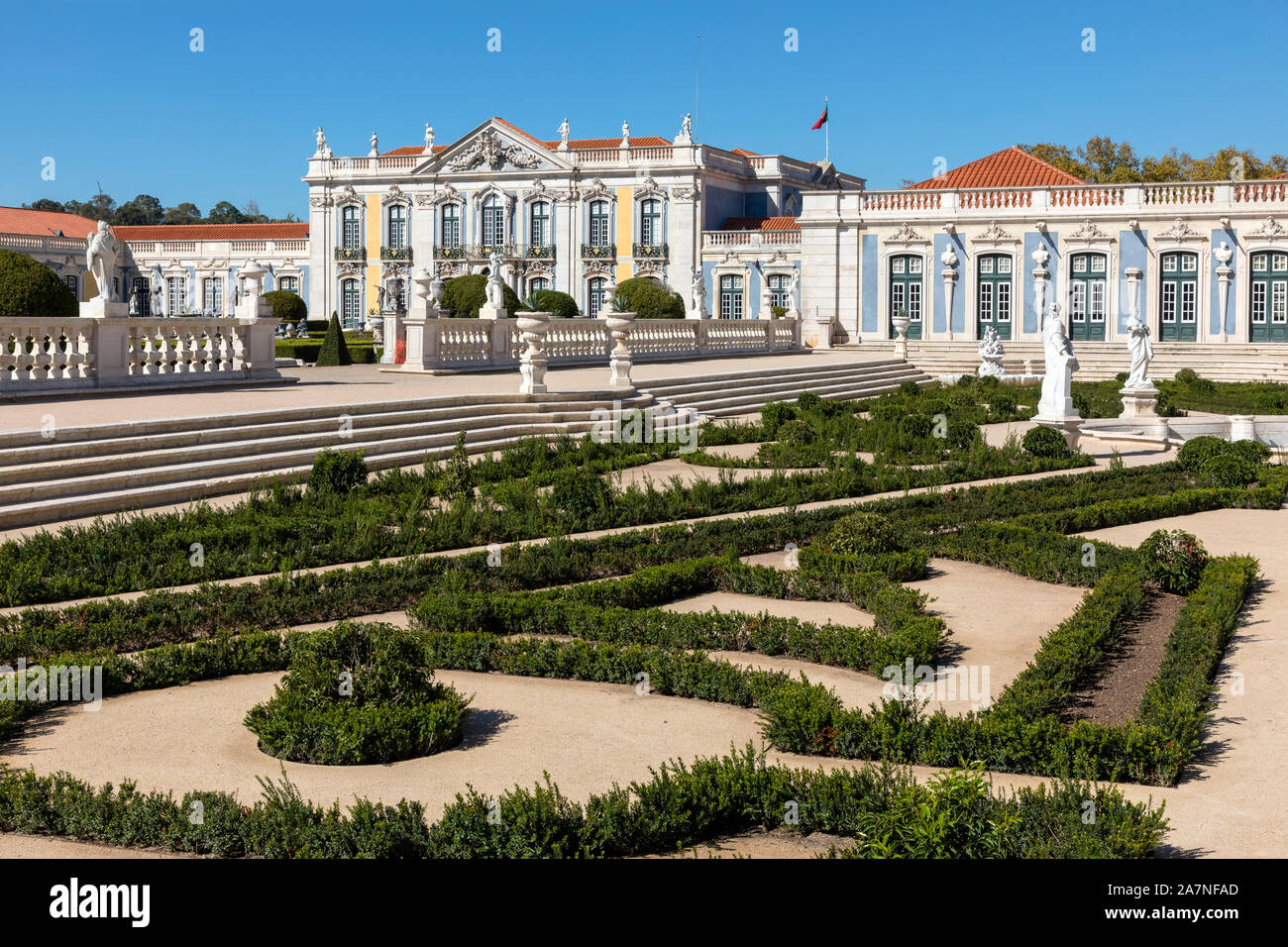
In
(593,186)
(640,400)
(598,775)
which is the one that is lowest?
(598,775)

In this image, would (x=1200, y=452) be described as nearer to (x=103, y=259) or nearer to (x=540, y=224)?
(x=103, y=259)

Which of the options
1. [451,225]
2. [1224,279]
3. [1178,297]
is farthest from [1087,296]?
[451,225]

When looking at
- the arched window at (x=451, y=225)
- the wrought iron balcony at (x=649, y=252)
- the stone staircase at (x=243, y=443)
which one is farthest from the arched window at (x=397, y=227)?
the stone staircase at (x=243, y=443)

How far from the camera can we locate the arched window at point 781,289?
170ft

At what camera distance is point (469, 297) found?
42156 millimetres

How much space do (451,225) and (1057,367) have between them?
44.2 m

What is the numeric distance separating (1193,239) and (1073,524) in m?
30.4

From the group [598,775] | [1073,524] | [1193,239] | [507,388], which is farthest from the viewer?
[1193,239]

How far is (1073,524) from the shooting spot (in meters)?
13.4

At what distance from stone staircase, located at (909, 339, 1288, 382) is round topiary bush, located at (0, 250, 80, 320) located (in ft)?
74.6

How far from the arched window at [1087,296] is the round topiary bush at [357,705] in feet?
124

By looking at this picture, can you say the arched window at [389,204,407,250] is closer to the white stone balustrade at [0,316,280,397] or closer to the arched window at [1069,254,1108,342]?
the arched window at [1069,254,1108,342]

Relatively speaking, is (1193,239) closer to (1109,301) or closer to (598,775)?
(1109,301)
